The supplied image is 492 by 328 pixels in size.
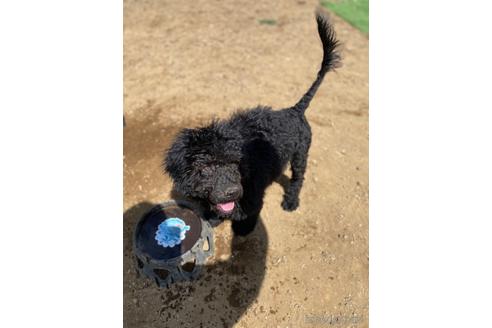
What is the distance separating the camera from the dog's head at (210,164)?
3613 mm

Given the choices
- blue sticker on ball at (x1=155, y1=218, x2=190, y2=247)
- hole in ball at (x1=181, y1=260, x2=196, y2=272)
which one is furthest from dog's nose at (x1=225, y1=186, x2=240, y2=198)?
hole in ball at (x1=181, y1=260, x2=196, y2=272)

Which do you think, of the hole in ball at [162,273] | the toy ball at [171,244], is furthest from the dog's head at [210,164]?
the hole in ball at [162,273]

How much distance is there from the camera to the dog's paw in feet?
18.4

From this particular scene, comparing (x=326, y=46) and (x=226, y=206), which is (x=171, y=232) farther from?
(x=326, y=46)

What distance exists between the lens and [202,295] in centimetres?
450

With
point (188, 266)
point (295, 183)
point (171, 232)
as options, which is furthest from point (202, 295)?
point (295, 183)

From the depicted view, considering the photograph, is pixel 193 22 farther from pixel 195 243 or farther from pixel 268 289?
pixel 268 289

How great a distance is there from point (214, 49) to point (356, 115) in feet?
15.8

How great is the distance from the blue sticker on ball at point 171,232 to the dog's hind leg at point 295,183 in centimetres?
192

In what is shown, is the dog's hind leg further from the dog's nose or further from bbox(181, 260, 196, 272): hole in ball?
bbox(181, 260, 196, 272): hole in ball

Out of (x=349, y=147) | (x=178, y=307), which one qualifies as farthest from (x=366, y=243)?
(x=178, y=307)

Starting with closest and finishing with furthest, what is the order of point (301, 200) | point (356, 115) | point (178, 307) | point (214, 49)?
point (178, 307), point (301, 200), point (356, 115), point (214, 49)

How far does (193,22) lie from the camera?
10438 millimetres

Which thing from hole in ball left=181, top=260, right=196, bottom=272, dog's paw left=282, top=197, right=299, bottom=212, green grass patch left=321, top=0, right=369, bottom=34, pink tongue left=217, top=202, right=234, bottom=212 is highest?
green grass patch left=321, top=0, right=369, bottom=34
